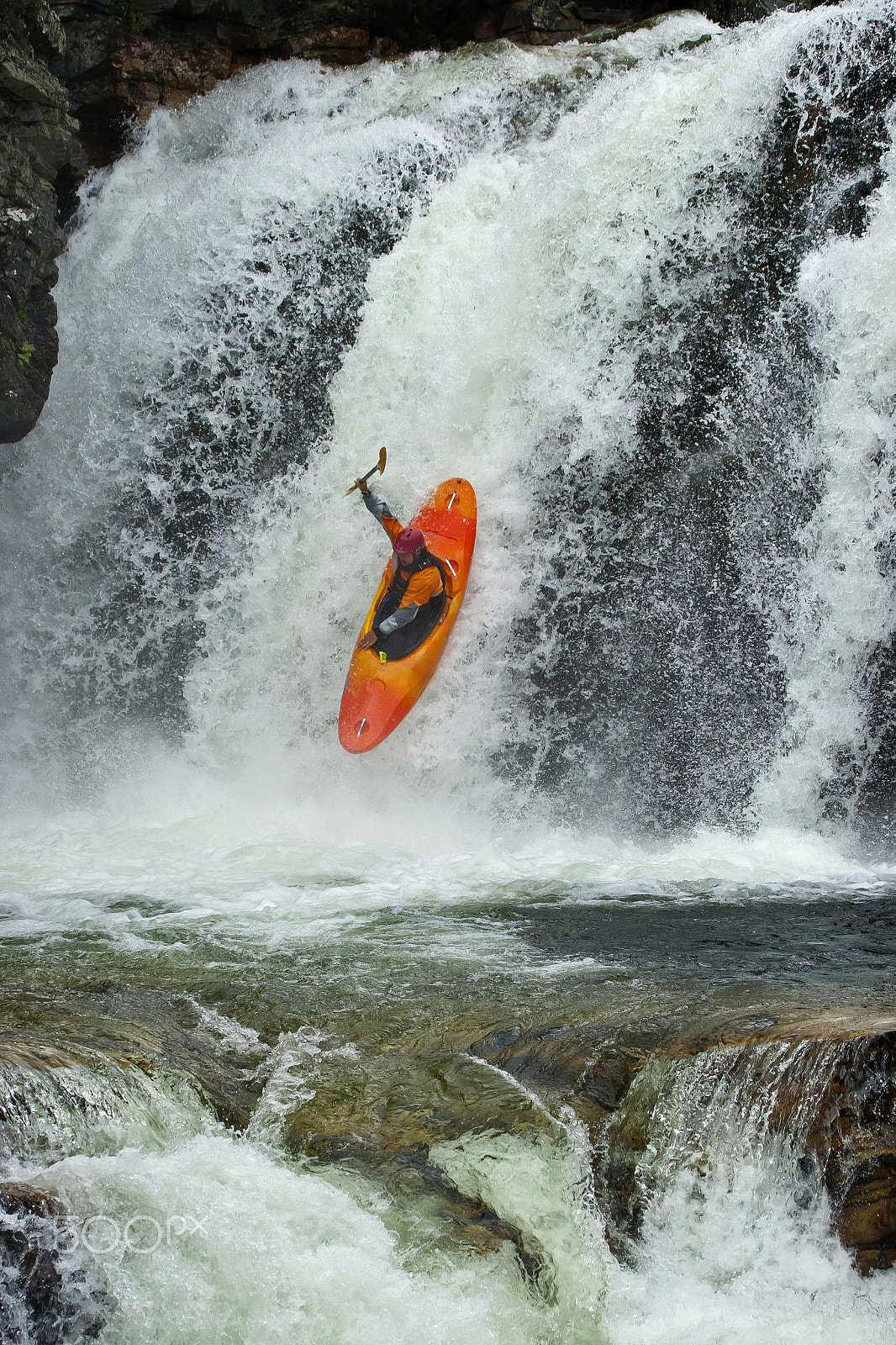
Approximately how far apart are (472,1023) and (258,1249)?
0.95m

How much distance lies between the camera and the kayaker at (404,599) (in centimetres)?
512

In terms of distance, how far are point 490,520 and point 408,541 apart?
30.5 inches

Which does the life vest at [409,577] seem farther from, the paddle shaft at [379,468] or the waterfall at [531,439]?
the paddle shaft at [379,468]

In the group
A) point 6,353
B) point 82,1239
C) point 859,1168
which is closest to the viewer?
point 82,1239

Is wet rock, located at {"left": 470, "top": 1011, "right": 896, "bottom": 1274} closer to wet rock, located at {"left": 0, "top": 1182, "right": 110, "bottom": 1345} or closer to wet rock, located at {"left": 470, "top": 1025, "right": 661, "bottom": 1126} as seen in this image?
wet rock, located at {"left": 470, "top": 1025, "right": 661, "bottom": 1126}

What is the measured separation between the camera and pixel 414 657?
17.2ft

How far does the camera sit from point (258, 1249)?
2029 mm

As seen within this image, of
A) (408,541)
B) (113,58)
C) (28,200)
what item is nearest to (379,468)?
(408,541)

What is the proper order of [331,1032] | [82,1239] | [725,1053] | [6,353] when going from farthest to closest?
[6,353]
[331,1032]
[725,1053]
[82,1239]

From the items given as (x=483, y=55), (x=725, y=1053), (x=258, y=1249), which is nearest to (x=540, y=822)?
(x=725, y=1053)

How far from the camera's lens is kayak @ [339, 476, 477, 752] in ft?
16.9

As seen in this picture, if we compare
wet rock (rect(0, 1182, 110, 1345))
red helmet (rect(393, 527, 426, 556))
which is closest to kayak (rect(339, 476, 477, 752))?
red helmet (rect(393, 527, 426, 556))

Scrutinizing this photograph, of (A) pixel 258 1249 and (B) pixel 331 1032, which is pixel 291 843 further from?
(A) pixel 258 1249

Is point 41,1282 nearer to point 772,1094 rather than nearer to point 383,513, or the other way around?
point 772,1094
